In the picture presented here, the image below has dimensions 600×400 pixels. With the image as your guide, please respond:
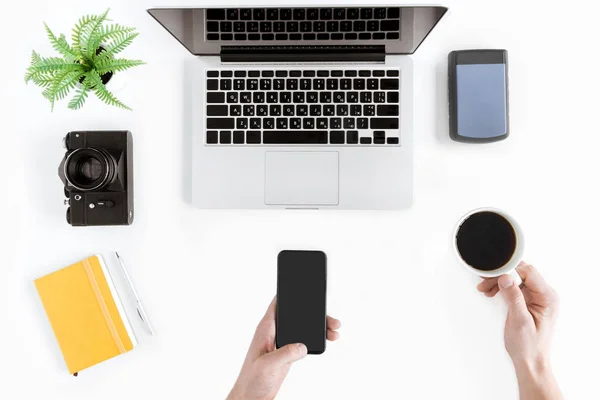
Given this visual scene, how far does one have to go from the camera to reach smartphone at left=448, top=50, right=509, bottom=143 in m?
0.88

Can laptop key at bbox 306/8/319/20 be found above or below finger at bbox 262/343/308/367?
above

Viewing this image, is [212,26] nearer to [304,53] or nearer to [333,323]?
[304,53]

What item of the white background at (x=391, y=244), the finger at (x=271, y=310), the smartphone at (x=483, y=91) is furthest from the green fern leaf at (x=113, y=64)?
the smartphone at (x=483, y=91)

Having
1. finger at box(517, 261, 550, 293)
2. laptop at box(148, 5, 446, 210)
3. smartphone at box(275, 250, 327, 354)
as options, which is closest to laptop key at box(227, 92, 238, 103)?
laptop at box(148, 5, 446, 210)

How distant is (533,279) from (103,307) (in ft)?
2.83

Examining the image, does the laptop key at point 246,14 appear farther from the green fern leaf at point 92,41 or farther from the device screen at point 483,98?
the device screen at point 483,98

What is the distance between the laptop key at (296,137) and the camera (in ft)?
2.95

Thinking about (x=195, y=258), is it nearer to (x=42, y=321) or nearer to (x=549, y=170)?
(x=42, y=321)

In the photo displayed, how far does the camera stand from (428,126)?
0.94 m

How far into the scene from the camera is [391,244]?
93 centimetres

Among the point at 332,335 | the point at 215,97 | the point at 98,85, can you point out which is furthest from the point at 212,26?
the point at 332,335

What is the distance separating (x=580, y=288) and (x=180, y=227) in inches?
32.6

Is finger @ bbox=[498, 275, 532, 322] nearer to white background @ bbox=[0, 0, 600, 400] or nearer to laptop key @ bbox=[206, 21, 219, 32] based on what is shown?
white background @ bbox=[0, 0, 600, 400]

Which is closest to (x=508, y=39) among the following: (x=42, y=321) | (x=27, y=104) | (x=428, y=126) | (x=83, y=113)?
(x=428, y=126)
